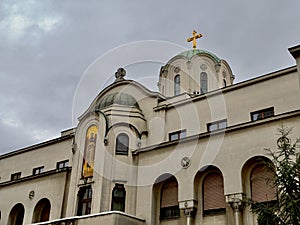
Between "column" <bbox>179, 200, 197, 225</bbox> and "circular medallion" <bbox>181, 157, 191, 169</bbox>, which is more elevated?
"circular medallion" <bbox>181, 157, 191, 169</bbox>

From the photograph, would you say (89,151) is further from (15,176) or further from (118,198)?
(15,176)

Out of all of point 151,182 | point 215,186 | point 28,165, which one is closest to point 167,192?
point 151,182

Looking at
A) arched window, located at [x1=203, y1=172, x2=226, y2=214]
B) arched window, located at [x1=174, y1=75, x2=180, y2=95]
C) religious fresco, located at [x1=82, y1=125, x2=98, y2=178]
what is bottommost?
arched window, located at [x1=203, y1=172, x2=226, y2=214]

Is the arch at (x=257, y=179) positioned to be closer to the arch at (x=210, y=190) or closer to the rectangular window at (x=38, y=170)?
the arch at (x=210, y=190)

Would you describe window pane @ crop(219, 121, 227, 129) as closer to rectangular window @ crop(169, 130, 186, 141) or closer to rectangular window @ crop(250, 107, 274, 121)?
rectangular window @ crop(250, 107, 274, 121)

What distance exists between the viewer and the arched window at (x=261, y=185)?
21.3 m

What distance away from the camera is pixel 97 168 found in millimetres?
26328

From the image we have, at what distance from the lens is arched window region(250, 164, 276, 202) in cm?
2131

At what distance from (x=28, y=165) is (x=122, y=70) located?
1056 centimetres

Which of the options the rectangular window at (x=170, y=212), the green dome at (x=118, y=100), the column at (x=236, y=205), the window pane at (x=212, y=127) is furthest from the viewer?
the green dome at (x=118, y=100)

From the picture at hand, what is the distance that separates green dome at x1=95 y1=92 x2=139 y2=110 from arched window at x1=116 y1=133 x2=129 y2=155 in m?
2.39

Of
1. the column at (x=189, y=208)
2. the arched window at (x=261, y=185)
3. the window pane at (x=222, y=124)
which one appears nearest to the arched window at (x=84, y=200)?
Answer: the column at (x=189, y=208)

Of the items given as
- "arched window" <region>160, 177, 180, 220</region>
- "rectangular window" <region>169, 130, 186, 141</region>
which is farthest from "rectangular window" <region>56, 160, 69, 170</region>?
"arched window" <region>160, 177, 180, 220</region>

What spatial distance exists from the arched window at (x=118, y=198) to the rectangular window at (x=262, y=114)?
8.52 m
